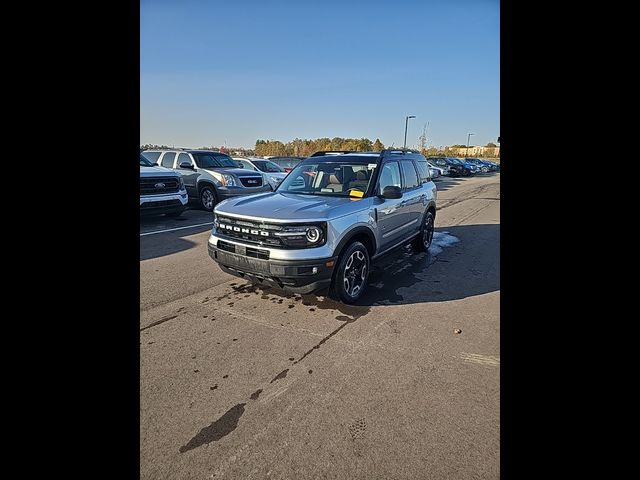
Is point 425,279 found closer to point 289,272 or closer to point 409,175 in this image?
point 409,175

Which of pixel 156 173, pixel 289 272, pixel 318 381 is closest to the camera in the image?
pixel 318 381

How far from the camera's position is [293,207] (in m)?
4.09

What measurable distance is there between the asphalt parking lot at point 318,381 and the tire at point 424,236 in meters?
1.47

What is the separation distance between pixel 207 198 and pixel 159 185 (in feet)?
9.60

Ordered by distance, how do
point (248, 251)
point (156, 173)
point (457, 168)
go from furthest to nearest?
1. point (457, 168)
2. point (156, 173)
3. point (248, 251)

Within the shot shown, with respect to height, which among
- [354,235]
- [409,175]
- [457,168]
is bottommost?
[354,235]

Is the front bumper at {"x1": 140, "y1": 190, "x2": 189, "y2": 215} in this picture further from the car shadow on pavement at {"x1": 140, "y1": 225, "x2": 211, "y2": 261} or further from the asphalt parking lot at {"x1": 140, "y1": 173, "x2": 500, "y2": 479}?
the asphalt parking lot at {"x1": 140, "y1": 173, "x2": 500, "y2": 479}

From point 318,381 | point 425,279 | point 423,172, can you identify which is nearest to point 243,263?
point 318,381

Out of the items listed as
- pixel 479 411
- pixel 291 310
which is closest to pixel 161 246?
pixel 291 310

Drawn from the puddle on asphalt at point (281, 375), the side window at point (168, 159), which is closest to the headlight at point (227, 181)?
the side window at point (168, 159)
